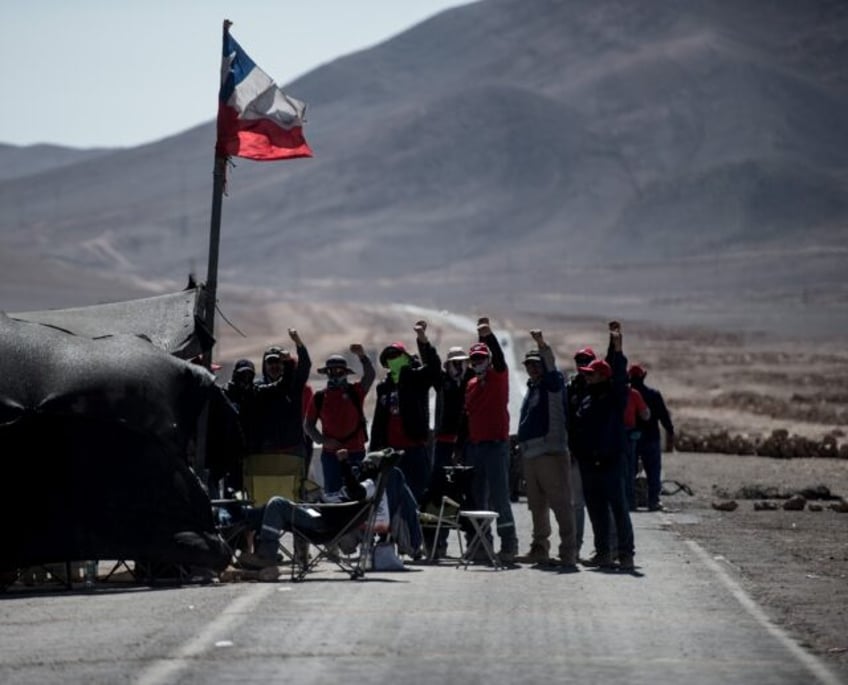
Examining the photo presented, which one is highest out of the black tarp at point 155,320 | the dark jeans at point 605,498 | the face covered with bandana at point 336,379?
the black tarp at point 155,320

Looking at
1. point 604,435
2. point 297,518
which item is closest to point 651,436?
point 604,435

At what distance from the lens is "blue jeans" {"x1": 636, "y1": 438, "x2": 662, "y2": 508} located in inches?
905

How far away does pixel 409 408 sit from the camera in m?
16.5

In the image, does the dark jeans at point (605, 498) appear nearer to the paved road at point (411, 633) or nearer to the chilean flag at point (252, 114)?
the paved road at point (411, 633)

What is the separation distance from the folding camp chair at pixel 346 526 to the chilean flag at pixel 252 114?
4.19 meters

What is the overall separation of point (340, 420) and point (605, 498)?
2.07m

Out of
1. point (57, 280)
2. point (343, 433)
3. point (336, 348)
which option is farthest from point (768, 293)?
point (343, 433)

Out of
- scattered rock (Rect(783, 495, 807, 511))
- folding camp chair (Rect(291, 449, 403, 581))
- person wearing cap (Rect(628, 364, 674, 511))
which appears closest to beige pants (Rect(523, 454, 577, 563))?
folding camp chair (Rect(291, 449, 403, 581))

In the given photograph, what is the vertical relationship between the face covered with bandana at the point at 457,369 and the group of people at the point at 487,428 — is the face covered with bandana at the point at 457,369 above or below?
above

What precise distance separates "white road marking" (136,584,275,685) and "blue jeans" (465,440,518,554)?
2.81 metres

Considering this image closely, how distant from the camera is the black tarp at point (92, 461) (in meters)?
14.5

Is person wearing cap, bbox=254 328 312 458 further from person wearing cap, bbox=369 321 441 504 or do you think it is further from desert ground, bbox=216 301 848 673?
desert ground, bbox=216 301 848 673

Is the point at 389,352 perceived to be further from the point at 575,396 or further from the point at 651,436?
the point at 651,436

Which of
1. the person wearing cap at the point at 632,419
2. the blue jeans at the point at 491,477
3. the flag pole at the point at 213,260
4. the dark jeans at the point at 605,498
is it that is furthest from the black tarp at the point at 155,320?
the person wearing cap at the point at 632,419
